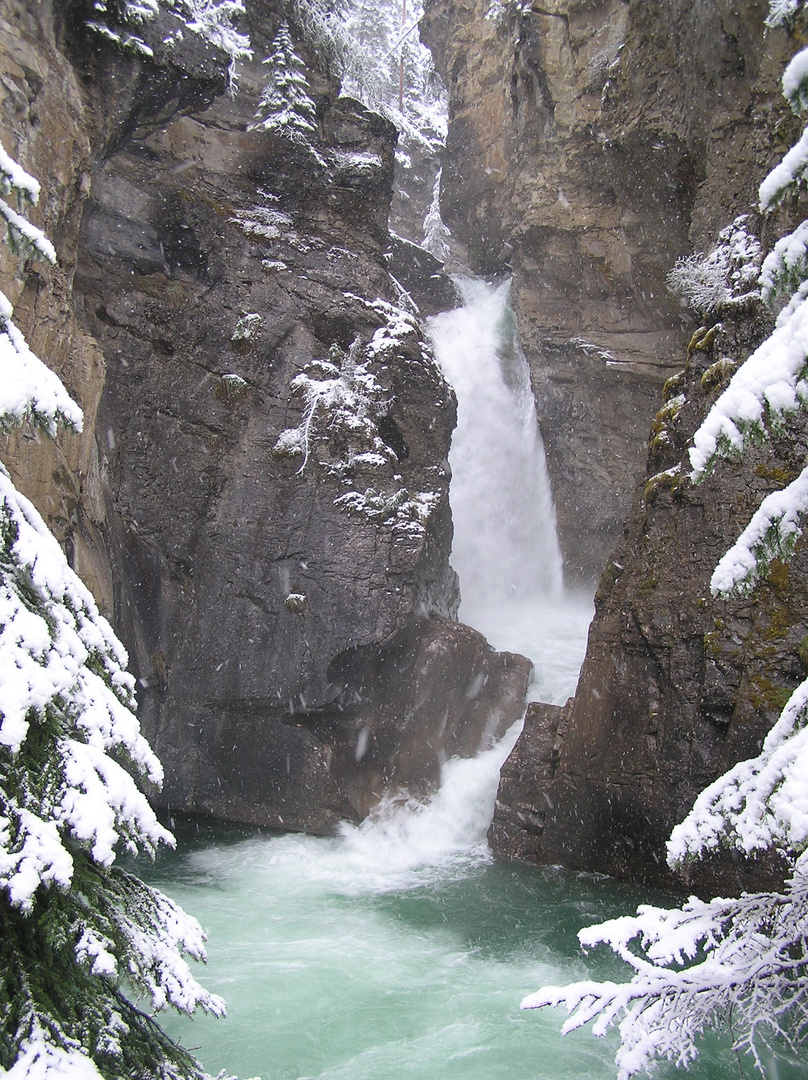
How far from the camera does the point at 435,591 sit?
1311 centimetres

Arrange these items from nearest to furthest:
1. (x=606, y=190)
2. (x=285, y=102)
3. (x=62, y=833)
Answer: (x=62, y=833)
(x=285, y=102)
(x=606, y=190)

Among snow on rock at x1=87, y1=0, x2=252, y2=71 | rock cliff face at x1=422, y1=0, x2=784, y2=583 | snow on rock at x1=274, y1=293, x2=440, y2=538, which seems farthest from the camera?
rock cliff face at x1=422, y1=0, x2=784, y2=583

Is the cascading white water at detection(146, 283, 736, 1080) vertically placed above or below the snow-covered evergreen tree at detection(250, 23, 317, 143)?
below

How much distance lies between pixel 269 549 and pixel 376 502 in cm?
184

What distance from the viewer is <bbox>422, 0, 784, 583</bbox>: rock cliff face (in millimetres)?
11945

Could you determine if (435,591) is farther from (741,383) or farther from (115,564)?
(741,383)

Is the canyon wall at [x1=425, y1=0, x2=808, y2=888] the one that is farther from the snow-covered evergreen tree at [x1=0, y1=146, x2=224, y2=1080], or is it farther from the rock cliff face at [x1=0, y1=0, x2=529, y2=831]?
the snow-covered evergreen tree at [x1=0, y1=146, x2=224, y2=1080]

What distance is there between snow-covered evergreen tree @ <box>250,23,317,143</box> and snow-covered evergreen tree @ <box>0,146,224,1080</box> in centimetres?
1139

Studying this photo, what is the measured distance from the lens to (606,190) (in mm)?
15594

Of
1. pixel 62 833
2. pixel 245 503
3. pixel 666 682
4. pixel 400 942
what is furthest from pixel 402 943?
pixel 245 503

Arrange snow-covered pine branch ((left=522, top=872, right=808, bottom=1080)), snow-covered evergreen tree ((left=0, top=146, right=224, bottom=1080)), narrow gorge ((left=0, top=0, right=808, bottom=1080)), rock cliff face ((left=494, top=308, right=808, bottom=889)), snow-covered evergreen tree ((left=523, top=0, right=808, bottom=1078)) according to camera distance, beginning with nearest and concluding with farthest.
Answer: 1. snow-covered evergreen tree ((left=0, top=146, right=224, bottom=1080))
2. snow-covered evergreen tree ((left=523, top=0, right=808, bottom=1078))
3. snow-covered pine branch ((left=522, top=872, right=808, bottom=1080))
4. rock cliff face ((left=494, top=308, right=808, bottom=889))
5. narrow gorge ((left=0, top=0, right=808, bottom=1080))

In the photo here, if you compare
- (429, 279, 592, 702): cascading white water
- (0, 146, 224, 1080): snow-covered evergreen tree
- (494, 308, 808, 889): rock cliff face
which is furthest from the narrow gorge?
(0, 146, 224, 1080): snow-covered evergreen tree

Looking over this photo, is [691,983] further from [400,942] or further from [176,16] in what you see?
[176,16]

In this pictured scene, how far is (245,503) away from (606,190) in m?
10.4
